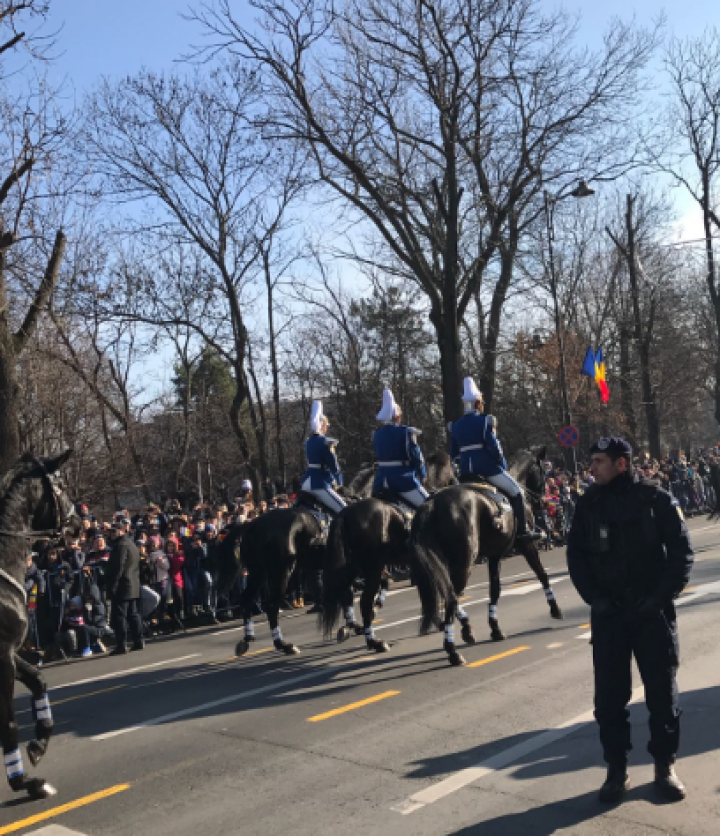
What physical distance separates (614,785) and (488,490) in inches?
222

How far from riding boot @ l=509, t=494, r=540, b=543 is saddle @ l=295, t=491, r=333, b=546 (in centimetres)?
243

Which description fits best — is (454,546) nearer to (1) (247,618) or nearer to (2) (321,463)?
(2) (321,463)

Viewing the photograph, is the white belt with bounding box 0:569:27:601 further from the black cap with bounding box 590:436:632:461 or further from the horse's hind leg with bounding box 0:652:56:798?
the black cap with bounding box 590:436:632:461

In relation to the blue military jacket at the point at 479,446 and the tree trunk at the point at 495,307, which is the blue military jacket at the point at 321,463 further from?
the tree trunk at the point at 495,307

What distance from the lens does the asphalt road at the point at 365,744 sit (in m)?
5.08

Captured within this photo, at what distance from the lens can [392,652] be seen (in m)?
9.90

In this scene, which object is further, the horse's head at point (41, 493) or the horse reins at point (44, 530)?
the horse's head at point (41, 493)

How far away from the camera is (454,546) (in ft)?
31.1

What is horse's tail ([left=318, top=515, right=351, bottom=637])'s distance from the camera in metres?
9.95

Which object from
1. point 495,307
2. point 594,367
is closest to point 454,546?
point 495,307

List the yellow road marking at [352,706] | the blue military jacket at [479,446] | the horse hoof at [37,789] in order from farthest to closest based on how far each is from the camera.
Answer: the blue military jacket at [479,446], the yellow road marking at [352,706], the horse hoof at [37,789]

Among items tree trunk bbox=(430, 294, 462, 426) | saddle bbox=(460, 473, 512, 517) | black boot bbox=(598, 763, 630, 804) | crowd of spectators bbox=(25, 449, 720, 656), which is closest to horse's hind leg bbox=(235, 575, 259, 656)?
crowd of spectators bbox=(25, 449, 720, 656)

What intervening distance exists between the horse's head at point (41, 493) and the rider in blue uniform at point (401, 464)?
17.1 ft

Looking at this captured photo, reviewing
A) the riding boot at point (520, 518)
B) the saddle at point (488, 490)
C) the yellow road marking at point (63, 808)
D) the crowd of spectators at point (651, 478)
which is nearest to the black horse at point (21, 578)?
the yellow road marking at point (63, 808)
